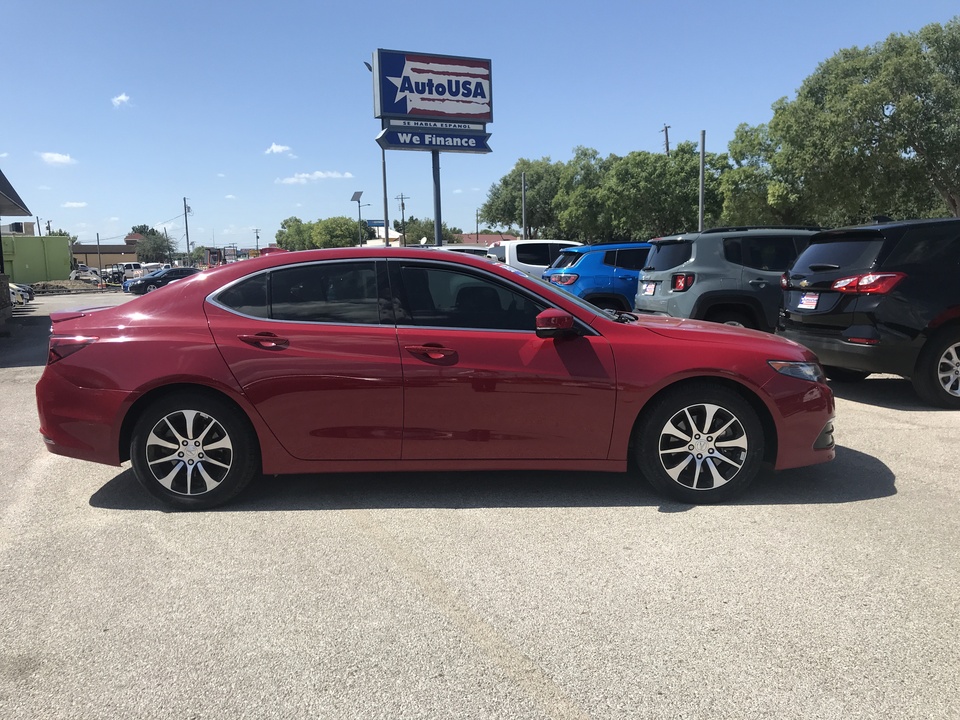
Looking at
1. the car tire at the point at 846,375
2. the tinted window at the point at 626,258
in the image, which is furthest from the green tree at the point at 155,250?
the car tire at the point at 846,375

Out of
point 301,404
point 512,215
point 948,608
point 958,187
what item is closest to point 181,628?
point 301,404

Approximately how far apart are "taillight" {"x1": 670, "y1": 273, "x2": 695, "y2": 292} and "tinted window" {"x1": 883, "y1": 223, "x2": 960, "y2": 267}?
2643mm

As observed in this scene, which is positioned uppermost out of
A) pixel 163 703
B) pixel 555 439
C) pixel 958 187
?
pixel 958 187

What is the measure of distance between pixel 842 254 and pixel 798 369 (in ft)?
10.4

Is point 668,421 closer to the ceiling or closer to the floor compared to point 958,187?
closer to the floor

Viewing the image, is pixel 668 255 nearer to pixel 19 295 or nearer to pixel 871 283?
pixel 871 283

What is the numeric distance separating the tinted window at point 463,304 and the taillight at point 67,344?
188cm

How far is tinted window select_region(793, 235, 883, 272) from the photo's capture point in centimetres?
646

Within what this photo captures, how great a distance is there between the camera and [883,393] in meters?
7.40

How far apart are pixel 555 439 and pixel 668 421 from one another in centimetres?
68

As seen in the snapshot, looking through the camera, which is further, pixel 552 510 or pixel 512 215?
pixel 512 215

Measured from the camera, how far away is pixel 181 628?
2887 millimetres

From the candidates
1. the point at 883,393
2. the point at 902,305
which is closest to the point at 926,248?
the point at 902,305

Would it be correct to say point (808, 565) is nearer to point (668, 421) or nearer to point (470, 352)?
point (668, 421)
